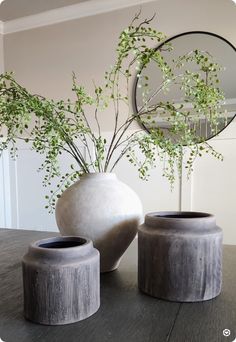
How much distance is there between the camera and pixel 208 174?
207 cm

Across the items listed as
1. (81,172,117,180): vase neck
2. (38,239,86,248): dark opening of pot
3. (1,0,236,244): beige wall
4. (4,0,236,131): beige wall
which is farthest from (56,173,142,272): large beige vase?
(4,0,236,131): beige wall

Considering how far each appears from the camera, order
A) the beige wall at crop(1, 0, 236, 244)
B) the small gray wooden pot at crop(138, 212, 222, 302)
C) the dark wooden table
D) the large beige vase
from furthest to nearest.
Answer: the beige wall at crop(1, 0, 236, 244)
the large beige vase
the small gray wooden pot at crop(138, 212, 222, 302)
the dark wooden table

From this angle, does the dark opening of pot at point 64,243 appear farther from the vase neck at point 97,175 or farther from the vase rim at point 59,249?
the vase neck at point 97,175

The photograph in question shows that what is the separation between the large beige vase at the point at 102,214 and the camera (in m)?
0.68

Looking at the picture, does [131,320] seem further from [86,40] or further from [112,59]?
[86,40]

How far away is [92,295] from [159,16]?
2198mm

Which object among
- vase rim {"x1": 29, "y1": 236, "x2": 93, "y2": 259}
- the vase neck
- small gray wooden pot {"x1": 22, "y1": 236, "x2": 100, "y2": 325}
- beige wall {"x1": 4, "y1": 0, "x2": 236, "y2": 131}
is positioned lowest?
small gray wooden pot {"x1": 22, "y1": 236, "x2": 100, "y2": 325}

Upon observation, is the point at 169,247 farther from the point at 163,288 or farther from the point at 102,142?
the point at 102,142

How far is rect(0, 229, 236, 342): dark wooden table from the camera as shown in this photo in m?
0.45

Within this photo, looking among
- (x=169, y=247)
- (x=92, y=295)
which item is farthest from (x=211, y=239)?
(x=92, y=295)

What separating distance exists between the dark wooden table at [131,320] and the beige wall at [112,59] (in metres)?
1.47

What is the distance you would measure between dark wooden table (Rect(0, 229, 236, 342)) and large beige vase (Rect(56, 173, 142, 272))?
9 cm

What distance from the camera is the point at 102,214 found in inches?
26.6

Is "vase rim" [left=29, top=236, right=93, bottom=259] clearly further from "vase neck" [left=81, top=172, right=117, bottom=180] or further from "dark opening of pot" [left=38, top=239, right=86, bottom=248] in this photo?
"vase neck" [left=81, top=172, right=117, bottom=180]
